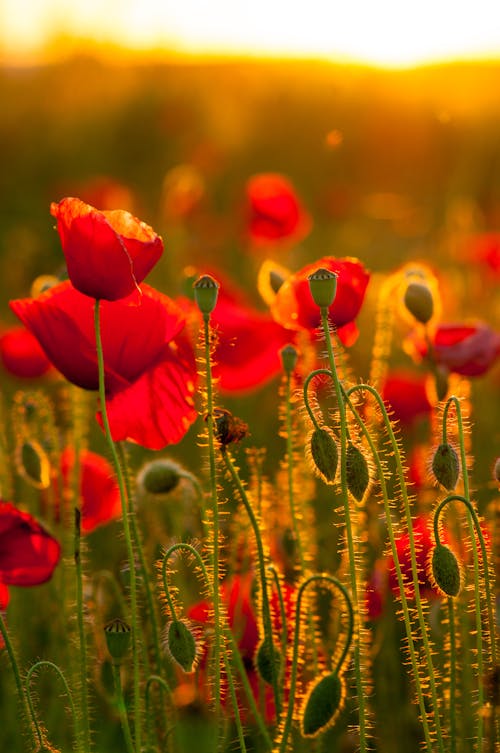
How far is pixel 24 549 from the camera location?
148cm

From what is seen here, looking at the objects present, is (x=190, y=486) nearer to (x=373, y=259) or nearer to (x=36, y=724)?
(x=36, y=724)

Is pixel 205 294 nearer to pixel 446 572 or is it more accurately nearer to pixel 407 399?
pixel 446 572

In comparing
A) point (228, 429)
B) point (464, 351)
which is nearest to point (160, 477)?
point (228, 429)

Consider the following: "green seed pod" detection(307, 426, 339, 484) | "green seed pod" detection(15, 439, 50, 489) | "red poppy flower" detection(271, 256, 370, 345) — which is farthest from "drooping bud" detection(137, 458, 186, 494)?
"green seed pod" detection(307, 426, 339, 484)

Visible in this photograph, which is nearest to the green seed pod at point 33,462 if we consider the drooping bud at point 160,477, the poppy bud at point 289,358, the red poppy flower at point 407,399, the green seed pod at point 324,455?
the drooping bud at point 160,477

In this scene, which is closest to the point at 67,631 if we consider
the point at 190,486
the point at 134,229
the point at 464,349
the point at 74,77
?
the point at 190,486

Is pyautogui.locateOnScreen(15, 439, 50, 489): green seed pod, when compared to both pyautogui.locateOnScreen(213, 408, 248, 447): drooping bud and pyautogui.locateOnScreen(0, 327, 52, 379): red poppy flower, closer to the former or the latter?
pyautogui.locateOnScreen(213, 408, 248, 447): drooping bud

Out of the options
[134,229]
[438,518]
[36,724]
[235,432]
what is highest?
[134,229]

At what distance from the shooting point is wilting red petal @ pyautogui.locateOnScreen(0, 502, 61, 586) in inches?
57.2

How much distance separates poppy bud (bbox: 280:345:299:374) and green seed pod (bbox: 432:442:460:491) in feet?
0.90

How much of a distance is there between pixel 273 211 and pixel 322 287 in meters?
3.00

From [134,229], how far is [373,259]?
5.47 meters

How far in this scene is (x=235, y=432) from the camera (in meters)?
1.32

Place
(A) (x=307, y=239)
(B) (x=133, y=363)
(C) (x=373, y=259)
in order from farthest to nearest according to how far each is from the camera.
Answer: (A) (x=307, y=239) → (C) (x=373, y=259) → (B) (x=133, y=363)
